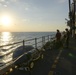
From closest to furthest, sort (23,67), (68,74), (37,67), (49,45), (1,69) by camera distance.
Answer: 1. (1,69)
2. (68,74)
3. (23,67)
4. (37,67)
5. (49,45)

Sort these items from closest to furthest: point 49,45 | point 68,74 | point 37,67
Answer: point 68,74
point 37,67
point 49,45

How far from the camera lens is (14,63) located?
409 inches

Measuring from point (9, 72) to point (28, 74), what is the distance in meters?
0.96

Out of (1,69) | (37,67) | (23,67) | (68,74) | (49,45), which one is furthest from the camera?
(49,45)

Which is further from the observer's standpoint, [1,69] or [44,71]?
[44,71]

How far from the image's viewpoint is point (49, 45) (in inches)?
883

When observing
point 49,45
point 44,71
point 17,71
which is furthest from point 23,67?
point 49,45

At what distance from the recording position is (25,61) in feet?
36.4

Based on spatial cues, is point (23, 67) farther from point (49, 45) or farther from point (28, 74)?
point (49, 45)

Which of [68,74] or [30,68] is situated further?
[30,68]

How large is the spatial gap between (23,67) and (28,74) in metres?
0.70

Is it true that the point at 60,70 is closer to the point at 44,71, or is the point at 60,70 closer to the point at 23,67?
the point at 44,71

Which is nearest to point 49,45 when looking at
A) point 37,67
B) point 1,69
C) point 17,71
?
point 37,67

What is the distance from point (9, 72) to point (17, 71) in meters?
0.43
